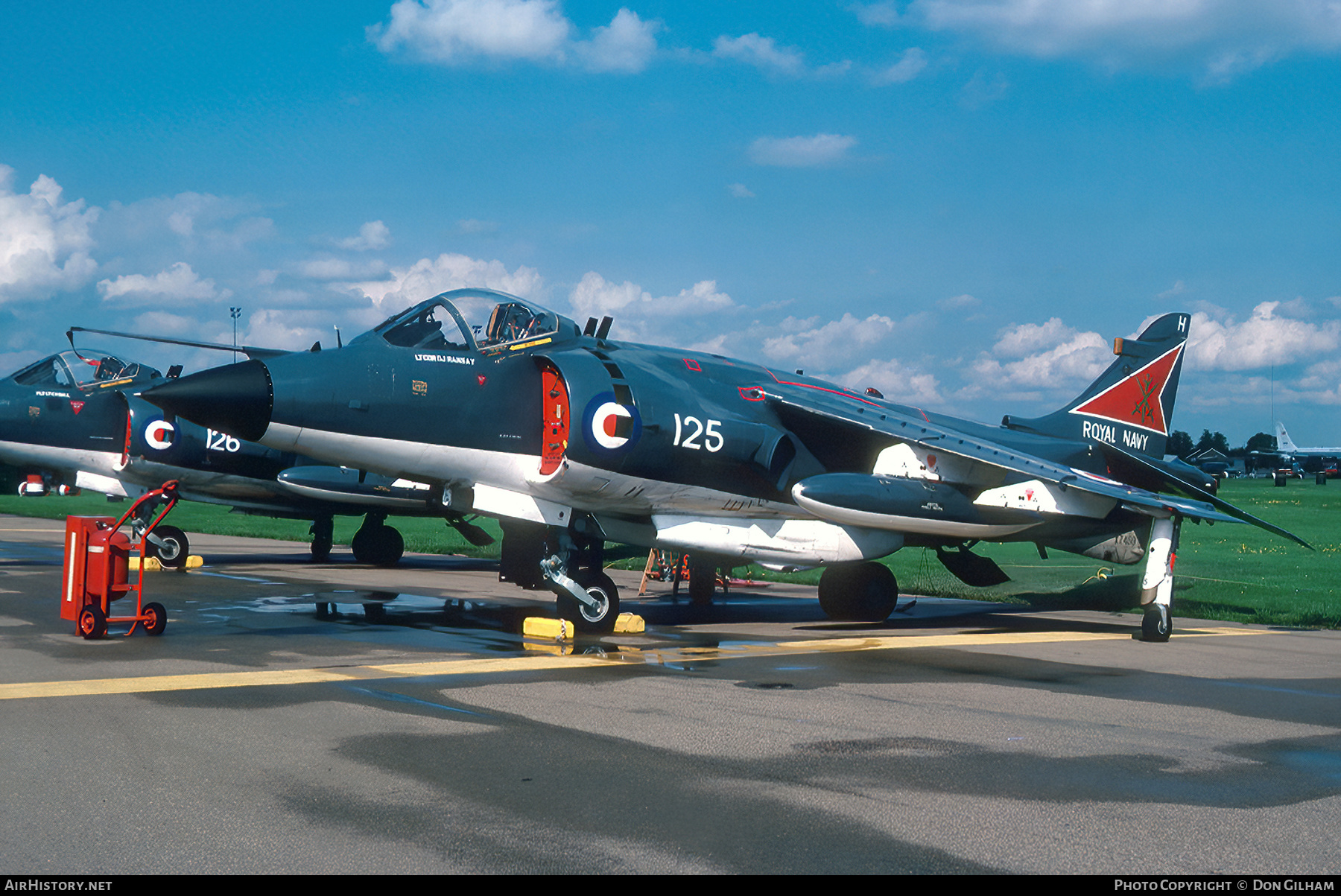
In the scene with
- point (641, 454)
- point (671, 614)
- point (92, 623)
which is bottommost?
point (671, 614)

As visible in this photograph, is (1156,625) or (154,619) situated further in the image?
(1156,625)

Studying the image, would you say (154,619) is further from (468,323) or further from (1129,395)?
(1129,395)

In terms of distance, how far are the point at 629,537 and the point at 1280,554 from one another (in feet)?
68.1

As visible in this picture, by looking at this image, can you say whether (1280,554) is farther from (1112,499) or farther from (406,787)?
(406,787)

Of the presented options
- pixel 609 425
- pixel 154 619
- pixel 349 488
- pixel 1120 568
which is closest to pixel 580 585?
pixel 609 425

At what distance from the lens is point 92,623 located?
9805 mm

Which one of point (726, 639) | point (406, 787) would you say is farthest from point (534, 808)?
point (726, 639)

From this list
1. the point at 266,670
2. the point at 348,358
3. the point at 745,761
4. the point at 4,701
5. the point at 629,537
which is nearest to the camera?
the point at 745,761

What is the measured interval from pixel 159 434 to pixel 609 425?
10.7 metres

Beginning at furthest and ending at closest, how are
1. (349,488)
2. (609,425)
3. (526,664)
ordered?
(349,488) → (609,425) → (526,664)

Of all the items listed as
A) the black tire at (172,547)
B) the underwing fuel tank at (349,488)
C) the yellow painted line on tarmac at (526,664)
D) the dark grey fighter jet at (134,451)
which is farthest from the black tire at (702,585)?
the black tire at (172,547)

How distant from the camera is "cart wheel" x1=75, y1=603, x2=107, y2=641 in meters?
9.80

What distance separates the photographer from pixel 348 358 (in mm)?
10750
